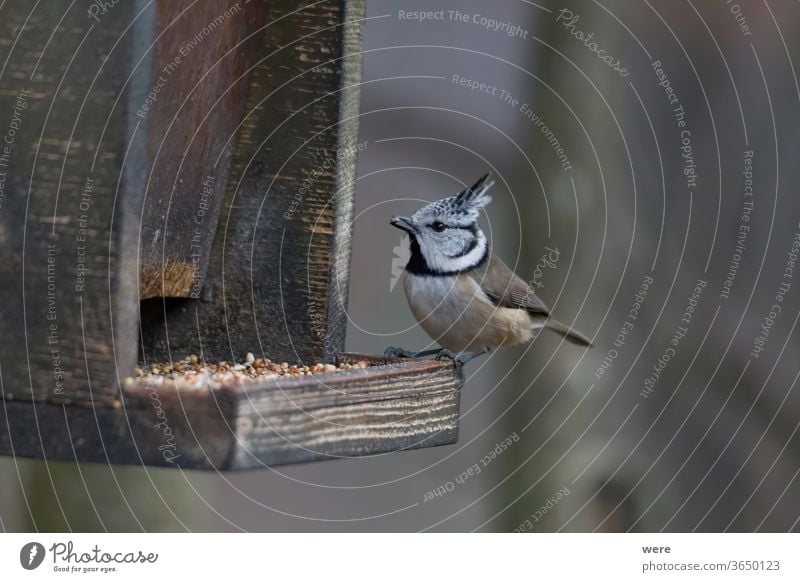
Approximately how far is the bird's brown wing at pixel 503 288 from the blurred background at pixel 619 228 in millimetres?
514

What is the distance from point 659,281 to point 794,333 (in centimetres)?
52

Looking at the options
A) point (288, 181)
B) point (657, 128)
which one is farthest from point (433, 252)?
point (657, 128)

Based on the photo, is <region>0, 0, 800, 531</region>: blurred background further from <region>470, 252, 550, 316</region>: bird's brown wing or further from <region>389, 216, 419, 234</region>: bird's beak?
<region>389, 216, 419, 234</region>: bird's beak

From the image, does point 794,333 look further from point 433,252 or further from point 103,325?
point 103,325

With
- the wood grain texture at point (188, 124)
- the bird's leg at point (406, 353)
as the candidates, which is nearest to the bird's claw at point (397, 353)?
the bird's leg at point (406, 353)

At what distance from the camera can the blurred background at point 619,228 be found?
4.06 m

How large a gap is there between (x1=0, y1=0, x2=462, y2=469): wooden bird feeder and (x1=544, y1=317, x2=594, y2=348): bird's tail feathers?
4.18 feet

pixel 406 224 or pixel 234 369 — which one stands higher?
pixel 406 224

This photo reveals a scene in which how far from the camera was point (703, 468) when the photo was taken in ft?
13.9

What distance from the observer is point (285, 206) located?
2824mm

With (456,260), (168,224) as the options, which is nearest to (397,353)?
(456,260)

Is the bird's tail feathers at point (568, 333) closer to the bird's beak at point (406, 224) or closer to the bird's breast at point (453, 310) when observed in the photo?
the bird's breast at point (453, 310)

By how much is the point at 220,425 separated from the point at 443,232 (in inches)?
53.9

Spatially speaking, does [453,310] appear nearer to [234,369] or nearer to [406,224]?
[406,224]
